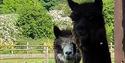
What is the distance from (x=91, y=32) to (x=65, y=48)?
3.20m

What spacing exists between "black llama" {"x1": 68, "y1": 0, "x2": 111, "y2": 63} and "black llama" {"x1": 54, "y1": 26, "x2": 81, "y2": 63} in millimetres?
2662

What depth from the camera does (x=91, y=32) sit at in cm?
139

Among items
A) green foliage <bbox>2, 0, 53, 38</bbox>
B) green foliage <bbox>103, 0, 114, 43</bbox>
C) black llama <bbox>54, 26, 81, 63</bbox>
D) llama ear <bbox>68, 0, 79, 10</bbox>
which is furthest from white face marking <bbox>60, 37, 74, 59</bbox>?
green foliage <bbox>2, 0, 53, 38</bbox>

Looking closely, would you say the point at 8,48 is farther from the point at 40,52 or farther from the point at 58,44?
the point at 58,44

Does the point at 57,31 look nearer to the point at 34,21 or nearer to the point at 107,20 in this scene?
the point at 107,20

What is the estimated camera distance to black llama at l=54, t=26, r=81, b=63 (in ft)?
14.1

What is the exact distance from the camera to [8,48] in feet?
66.2

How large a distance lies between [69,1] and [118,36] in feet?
1.00

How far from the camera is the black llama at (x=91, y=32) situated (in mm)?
1368

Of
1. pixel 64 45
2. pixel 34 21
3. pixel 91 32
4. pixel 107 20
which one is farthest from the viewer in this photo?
pixel 34 21

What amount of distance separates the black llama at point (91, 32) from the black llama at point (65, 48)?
8.73 ft

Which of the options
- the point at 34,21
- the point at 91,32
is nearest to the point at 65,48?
the point at 91,32

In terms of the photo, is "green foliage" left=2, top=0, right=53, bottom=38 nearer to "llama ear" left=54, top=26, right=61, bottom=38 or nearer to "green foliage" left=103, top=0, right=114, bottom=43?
"green foliage" left=103, top=0, right=114, bottom=43

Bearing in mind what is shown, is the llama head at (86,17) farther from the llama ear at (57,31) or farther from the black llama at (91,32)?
the llama ear at (57,31)
